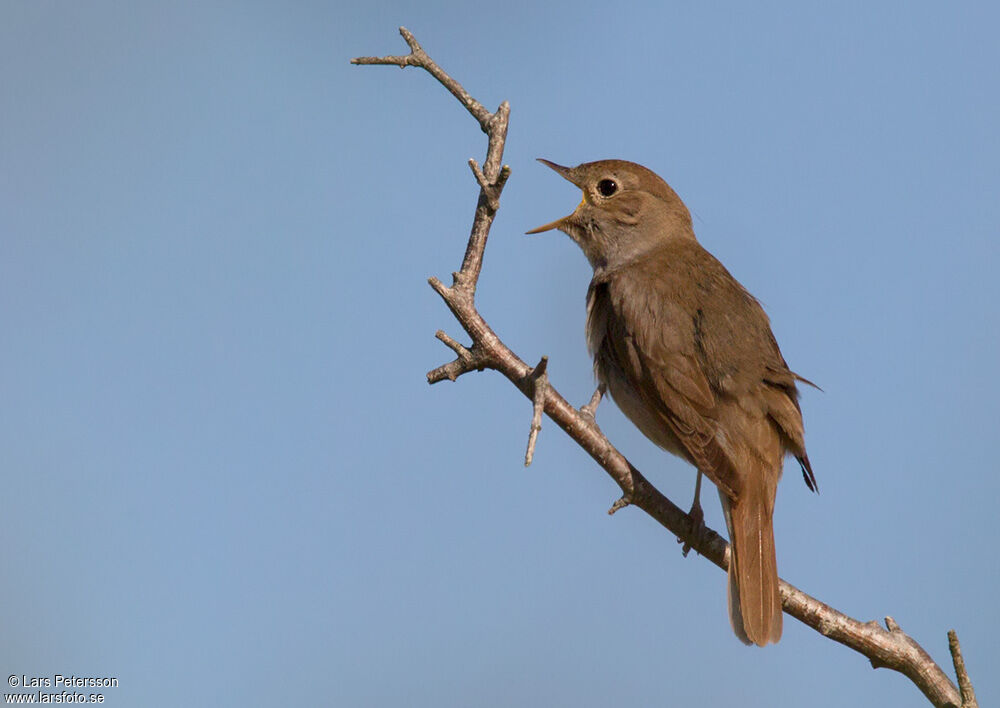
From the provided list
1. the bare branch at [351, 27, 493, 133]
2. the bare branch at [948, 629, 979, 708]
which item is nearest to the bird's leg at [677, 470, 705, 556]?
the bare branch at [948, 629, 979, 708]

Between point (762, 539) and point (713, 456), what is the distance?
413mm

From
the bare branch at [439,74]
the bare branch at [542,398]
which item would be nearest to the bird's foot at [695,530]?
the bare branch at [542,398]

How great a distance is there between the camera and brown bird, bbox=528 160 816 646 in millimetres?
4539

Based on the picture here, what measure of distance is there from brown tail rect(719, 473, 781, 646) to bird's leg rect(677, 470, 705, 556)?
0.47 ft

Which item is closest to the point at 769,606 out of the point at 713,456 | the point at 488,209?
the point at 713,456

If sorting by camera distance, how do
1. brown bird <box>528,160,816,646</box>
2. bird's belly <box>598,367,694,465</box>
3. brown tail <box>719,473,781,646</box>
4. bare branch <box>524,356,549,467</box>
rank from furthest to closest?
bird's belly <box>598,367,694,465</box>
brown bird <box>528,160,816,646</box>
brown tail <box>719,473,781,646</box>
bare branch <box>524,356,549,467</box>

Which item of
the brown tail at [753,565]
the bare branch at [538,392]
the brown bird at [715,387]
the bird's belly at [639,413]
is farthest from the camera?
the bird's belly at [639,413]

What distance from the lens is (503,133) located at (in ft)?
12.2

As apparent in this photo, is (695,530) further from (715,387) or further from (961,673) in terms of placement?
(961,673)

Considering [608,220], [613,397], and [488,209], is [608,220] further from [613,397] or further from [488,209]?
[488,209]

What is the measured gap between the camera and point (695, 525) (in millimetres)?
4684

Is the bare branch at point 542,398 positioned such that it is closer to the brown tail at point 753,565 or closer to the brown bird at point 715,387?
the brown tail at point 753,565

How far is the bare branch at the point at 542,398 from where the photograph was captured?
361 centimetres

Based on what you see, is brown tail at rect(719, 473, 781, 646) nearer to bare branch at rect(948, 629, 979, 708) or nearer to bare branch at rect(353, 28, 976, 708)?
bare branch at rect(353, 28, 976, 708)
